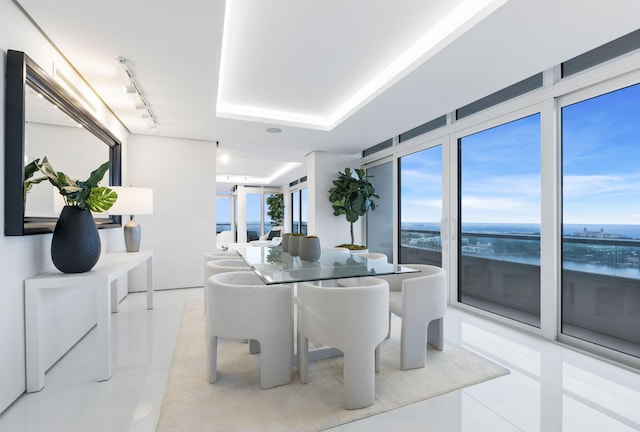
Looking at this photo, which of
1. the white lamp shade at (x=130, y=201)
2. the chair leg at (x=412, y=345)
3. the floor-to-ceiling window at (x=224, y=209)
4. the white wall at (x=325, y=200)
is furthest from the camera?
the floor-to-ceiling window at (x=224, y=209)

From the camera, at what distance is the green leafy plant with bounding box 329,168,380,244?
5.64m

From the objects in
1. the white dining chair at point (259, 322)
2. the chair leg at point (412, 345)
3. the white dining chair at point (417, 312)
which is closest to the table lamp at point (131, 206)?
the white dining chair at point (259, 322)

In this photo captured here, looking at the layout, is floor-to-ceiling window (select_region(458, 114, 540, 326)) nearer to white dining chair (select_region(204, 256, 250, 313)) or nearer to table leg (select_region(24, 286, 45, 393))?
white dining chair (select_region(204, 256, 250, 313))

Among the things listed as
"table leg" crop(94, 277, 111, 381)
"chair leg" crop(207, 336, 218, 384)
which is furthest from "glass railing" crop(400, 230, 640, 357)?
"table leg" crop(94, 277, 111, 381)

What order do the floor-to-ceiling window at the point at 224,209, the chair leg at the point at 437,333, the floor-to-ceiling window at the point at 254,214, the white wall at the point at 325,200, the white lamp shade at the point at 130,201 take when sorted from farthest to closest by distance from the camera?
1. the floor-to-ceiling window at the point at 224,209
2. the floor-to-ceiling window at the point at 254,214
3. the white wall at the point at 325,200
4. the white lamp shade at the point at 130,201
5. the chair leg at the point at 437,333

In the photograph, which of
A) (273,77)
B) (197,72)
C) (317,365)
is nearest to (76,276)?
(317,365)

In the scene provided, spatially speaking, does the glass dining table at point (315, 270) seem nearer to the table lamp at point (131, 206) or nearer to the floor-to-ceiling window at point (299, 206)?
the table lamp at point (131, 206)

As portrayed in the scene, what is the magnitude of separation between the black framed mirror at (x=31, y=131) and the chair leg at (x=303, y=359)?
191 centimetres

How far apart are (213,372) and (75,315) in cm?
163

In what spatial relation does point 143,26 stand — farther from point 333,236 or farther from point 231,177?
point 231,177

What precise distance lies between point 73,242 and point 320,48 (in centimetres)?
261

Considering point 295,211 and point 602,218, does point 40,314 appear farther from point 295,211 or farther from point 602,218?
point 295,211

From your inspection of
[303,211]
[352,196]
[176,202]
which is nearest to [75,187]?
[176,202]

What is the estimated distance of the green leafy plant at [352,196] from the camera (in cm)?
564
